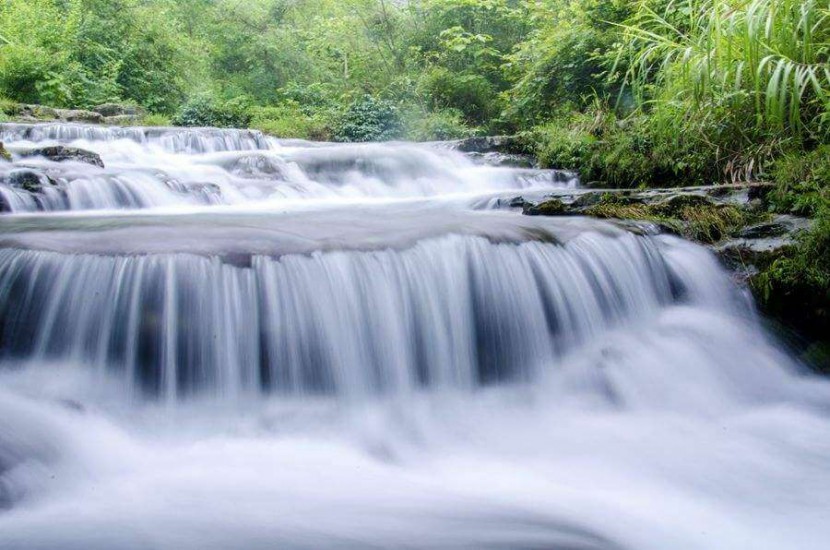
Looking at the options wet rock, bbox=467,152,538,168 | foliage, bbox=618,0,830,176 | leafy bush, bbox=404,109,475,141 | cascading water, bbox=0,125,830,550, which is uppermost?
leafy bush, bbox=404,109,475,141

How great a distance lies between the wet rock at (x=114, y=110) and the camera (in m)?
13.3

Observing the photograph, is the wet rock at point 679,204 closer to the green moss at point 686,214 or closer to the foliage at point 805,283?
the green moss at point 686,214

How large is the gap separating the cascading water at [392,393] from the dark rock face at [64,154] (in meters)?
2.48

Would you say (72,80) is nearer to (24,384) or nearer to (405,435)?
(24,384)

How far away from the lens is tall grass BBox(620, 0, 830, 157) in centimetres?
438

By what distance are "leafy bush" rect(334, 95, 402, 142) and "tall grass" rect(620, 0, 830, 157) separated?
8107mm

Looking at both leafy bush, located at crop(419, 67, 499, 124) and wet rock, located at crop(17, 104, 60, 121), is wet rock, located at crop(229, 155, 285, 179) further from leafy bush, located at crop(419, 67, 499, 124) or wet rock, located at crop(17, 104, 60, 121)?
leafy bush, located at crop(419, 67, 499, 124)

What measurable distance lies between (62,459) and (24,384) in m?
0.62

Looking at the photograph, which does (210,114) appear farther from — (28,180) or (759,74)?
(759,74)

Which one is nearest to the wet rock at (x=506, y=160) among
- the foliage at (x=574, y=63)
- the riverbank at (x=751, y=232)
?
the foliage at (x=574, y=63)

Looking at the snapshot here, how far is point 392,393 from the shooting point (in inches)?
135

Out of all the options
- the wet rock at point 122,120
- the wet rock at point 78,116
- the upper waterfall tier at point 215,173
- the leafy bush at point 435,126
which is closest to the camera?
the upper waterfall tier at point 215,173

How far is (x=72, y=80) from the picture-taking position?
14.1 meters

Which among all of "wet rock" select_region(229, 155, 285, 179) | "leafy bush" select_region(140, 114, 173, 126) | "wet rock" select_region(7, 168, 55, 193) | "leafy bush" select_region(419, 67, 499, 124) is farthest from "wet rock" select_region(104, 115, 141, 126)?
"wet rock" select_region(7, 168, 55, 193)
